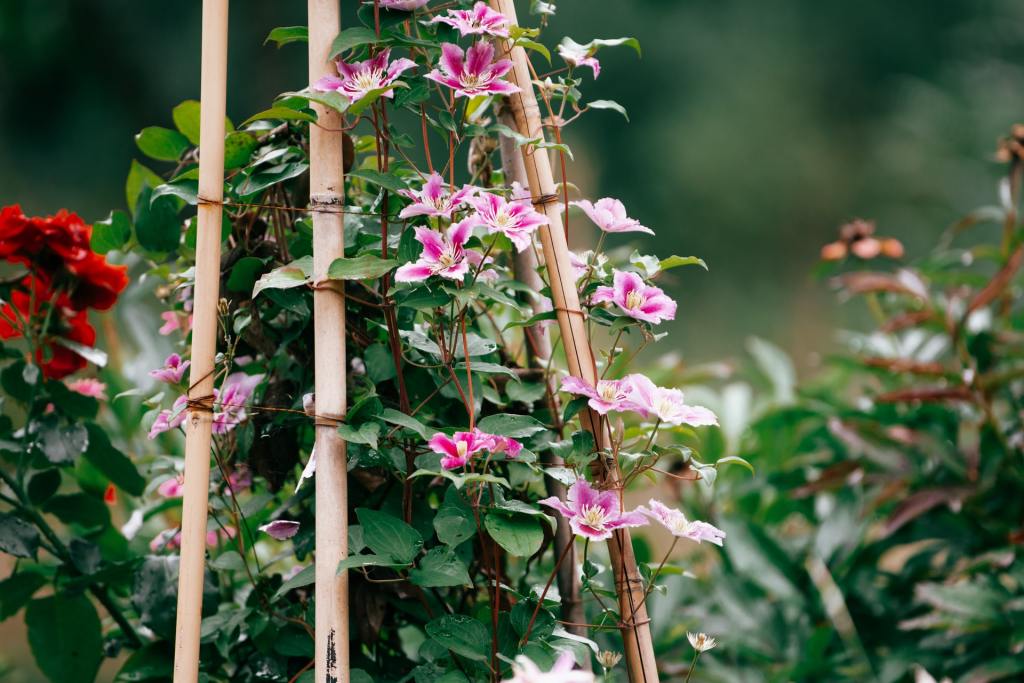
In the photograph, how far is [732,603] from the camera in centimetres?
129

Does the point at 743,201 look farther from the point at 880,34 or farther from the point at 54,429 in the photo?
the point at 54,429

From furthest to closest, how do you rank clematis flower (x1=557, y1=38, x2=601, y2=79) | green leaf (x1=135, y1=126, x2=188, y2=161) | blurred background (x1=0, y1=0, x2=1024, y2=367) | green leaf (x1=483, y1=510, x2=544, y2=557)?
blurred background (x1=0, y1=0, x2=1024, y2=367)
green leaf (x1=135, y1=126, x2=188, y2=161)
clematis flower (x1=557, y1=38, x2=601, y2=79)
green leaf (x1=483, y1=510, x2=544, y2=557)

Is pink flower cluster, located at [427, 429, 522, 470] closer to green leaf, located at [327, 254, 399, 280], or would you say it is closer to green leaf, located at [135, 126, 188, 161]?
green leaf, located at [327, 254, 399, 280]

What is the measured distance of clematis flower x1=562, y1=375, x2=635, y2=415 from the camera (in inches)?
25.7

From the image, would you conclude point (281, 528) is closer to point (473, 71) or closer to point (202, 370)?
point (202, 370)

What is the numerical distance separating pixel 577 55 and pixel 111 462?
24.1 inches

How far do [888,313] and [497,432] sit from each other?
116 centimetres

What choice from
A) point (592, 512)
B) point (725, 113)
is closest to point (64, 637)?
point (592, 512)

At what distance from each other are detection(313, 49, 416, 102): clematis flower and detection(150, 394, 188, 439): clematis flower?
0.86ft

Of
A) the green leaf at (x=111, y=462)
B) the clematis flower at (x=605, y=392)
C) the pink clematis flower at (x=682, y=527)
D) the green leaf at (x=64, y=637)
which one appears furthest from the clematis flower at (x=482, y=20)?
the green leaf at (x=64, y=637)

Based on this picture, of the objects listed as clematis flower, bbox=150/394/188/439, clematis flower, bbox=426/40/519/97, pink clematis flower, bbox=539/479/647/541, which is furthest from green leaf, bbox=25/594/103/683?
clematis flower, bbox=426/40/519/97

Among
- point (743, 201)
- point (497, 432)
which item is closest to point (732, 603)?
point (497, 432)

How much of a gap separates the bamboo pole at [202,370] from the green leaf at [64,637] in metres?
0.28

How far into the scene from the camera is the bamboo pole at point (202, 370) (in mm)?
686
